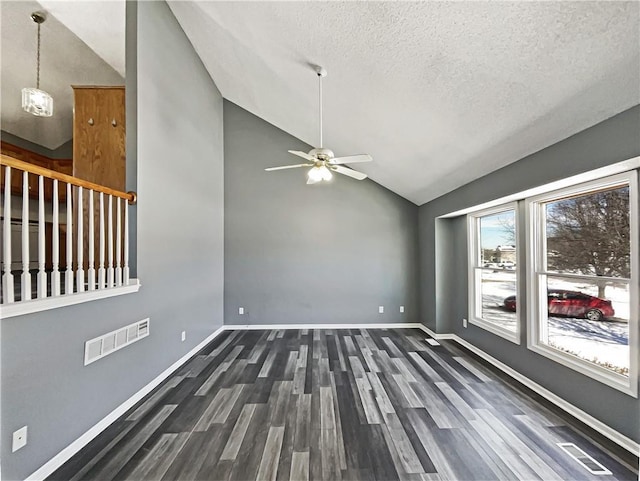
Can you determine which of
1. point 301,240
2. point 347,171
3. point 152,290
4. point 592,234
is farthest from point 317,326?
point 592,234

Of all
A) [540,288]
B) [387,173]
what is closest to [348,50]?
[387,173]

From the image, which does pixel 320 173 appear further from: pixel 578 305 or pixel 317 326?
pixel 317 326

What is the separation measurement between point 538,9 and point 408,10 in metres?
0.79

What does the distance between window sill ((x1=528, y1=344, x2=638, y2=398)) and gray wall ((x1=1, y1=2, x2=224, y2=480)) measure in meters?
4.20

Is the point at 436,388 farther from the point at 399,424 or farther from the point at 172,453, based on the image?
the point at 172,453

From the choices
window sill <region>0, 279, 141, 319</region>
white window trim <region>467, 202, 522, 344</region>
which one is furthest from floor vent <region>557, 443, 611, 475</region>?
window sill <region>0, 279, 141, 319</region>

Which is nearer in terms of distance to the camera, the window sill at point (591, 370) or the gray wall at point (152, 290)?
the gray wall at point (152, 290)

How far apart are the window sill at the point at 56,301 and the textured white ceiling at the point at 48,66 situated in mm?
3158

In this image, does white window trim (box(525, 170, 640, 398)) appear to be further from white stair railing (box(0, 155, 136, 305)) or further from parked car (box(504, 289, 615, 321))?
white stair railing (box(0, 155, 136, 305))

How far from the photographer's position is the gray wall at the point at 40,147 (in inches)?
180

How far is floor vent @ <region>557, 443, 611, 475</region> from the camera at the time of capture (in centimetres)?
183

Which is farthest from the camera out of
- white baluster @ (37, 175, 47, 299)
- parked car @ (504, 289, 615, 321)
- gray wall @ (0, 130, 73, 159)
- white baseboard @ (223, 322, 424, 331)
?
white baseboard @ (223, 322, 424, 331)

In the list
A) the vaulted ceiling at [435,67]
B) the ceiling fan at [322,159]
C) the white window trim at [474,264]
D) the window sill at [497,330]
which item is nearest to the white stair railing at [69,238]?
the ceiling fan at [322,159]

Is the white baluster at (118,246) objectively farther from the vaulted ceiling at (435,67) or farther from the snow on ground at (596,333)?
the snow on ground at (596,333)
